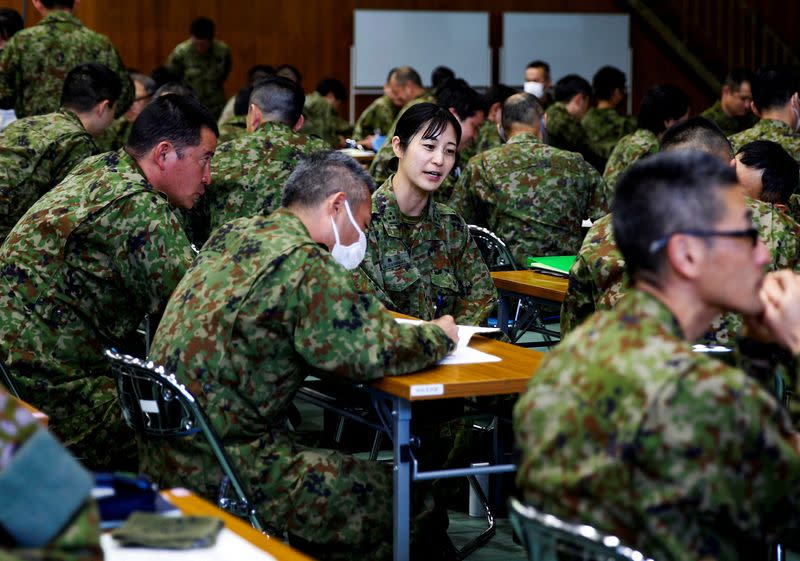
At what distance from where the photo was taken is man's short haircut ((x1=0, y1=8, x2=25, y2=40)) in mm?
8219

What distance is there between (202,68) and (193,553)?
10.4m

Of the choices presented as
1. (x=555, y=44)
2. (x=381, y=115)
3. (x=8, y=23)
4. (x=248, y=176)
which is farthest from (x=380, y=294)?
(x=555, y=44)

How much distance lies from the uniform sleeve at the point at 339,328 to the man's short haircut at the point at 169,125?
1.10m

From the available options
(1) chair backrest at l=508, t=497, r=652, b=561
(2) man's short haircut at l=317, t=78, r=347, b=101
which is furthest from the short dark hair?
(2) man's short haircut at l=317, t=78, r=347, b=101

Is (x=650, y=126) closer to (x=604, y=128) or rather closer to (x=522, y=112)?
(x=522, y=112)

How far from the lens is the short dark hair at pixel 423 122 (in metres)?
4.43

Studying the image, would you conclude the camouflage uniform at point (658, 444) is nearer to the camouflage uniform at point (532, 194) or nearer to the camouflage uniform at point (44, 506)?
the camouflage uniform at point (44, 506)

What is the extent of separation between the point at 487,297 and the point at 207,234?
73.8 inches

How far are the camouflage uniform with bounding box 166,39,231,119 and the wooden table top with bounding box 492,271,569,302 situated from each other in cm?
755

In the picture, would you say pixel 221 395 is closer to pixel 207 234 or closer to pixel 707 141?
pixel 707 141

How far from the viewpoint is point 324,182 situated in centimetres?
315

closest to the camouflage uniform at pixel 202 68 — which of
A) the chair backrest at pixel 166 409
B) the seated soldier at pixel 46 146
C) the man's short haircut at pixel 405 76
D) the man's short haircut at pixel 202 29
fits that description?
the man's short haircut at pixel 202 29

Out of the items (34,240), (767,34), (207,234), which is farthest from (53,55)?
(767,34)

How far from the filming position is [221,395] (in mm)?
2904
